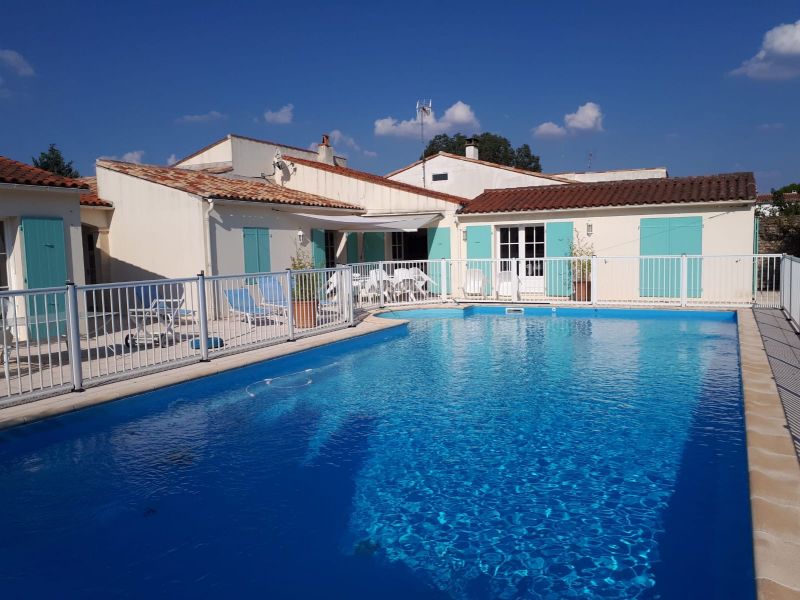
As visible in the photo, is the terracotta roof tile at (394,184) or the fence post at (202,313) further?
the terracotta roof tile at (394,184)

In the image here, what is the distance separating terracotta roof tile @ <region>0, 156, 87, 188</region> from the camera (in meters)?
11.8

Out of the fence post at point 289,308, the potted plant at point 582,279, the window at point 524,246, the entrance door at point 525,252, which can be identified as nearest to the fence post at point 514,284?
the entrance door at point 525,252

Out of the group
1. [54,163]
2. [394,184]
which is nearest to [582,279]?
[394,184]

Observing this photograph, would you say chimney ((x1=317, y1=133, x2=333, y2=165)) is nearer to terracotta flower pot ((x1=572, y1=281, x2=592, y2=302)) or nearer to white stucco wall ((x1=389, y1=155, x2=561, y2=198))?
white stucco wall ((x1=389, y1=155, x2=561, y2=198))

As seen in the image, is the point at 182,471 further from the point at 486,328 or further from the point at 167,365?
the point at 486,328

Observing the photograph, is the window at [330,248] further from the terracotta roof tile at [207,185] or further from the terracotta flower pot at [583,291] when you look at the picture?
the terracotta flower pot at [583,291]

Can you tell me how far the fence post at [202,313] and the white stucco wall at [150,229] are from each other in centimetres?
571

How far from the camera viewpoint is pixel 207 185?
16.8 meters

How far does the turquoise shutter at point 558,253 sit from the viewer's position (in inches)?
768

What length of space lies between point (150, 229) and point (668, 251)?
15.2 meters

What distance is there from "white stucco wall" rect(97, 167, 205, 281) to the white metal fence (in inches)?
39.1

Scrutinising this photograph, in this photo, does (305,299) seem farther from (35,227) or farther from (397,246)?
(397,246)

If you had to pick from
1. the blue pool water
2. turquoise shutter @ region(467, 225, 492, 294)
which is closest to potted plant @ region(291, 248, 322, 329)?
the blue pool water

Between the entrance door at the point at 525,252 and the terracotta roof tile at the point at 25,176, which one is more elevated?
the terracotta roof tile at the point at 25,176
